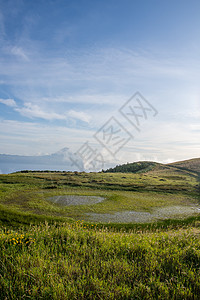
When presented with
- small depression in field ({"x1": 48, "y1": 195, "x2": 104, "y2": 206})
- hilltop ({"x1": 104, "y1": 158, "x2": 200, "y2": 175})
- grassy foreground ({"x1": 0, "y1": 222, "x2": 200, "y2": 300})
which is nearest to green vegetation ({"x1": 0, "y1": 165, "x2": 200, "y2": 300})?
grassy foreground ({"x1": 0, "y1": 222, "x2": 200, "y2": 300})

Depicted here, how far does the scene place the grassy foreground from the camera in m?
4.12

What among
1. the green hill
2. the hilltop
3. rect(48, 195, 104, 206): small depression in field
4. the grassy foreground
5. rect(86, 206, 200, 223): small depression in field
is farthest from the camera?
the green hill

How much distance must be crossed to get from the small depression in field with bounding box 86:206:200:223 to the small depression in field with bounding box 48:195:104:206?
394cm

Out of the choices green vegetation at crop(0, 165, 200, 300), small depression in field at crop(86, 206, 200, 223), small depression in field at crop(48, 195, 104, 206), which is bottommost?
small depression in field at crop(86, 206, 200, 223)

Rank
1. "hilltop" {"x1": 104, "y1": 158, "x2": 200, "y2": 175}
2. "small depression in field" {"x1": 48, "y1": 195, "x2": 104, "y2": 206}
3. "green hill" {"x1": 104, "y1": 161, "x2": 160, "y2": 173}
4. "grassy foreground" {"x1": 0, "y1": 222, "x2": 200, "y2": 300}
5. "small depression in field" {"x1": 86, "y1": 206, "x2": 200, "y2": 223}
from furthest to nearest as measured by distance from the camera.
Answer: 1. "green hill" {"x1": 104, "y1": 161, "x2": 160, "y2": 173}
2. "hilltop" {"x1": 104, "y1": 158, "x2": 200, "y2": 175}
3. "small depression in field" {"x1": 48, "y1": 195, "x2": 104, "y2": 206}
4. "small depression in field" {"x1": 86, "y1": 206, "x2": 200, "y2": 223}
5. "grassy foreground" {"x1": 0, "y1": 222, "x2": 200, "y2": 300}

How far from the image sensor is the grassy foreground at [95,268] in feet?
13.5

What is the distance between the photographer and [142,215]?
16281 mm

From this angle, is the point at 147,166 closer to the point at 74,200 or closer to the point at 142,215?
the point at 74,200

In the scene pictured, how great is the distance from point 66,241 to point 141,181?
3039 cm

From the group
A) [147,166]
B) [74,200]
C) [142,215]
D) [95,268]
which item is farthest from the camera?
[147,166]

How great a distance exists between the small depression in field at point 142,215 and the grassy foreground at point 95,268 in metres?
7.33

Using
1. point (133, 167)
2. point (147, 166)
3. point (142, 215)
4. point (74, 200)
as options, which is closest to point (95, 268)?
point (142, 215)

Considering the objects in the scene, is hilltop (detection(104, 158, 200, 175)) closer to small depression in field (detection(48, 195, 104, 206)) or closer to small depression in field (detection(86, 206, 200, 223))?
small depression in field (detection(48, 195, 104, 206))

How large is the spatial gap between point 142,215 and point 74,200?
22.6 ft
